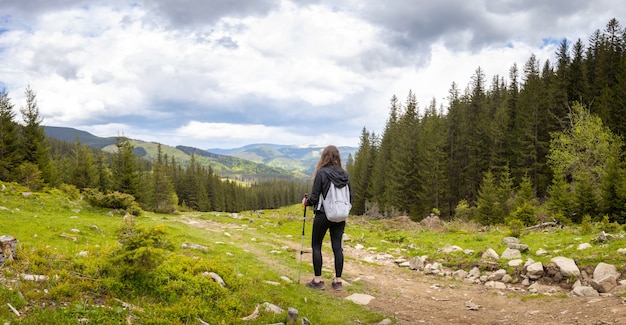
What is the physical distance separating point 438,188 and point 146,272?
5103cm

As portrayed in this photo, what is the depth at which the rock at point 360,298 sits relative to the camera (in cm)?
871

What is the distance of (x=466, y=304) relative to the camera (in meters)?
8.77

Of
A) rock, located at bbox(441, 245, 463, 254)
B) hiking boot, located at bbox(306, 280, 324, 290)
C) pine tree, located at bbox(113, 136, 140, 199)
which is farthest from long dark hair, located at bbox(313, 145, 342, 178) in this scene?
pine tree, located at bbox(113, 136, 140, 199)

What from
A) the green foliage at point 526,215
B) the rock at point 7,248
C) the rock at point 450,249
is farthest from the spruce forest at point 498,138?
the rock at point 7,248

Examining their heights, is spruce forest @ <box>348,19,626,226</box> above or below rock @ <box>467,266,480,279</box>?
above

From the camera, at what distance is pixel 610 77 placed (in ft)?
171

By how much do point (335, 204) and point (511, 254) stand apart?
25.6 ft

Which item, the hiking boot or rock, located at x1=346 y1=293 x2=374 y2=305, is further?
the hiking boot

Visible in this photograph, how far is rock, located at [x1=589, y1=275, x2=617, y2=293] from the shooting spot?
865cm

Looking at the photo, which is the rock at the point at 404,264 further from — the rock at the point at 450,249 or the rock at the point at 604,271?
the rock at the point at 604,271

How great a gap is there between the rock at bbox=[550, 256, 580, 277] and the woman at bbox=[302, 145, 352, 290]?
21.1 feet

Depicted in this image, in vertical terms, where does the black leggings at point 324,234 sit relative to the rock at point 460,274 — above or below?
above

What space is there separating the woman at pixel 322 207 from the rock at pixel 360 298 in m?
0.53

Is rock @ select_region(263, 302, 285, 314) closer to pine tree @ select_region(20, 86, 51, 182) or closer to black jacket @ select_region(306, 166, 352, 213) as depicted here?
black jacket @ select_region(306, 166, 352, 213)
